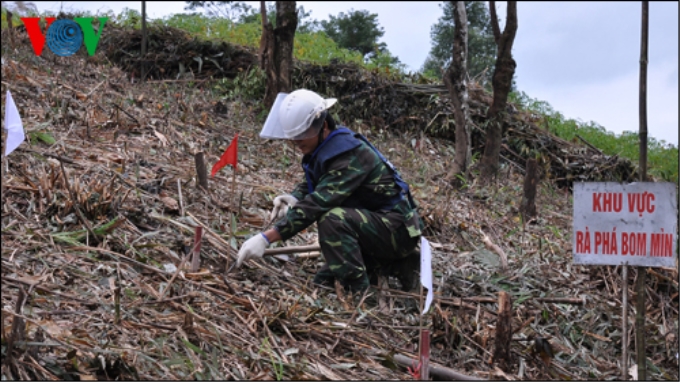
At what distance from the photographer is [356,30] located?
12.8 meters

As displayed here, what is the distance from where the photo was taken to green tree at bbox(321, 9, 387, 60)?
41.2ft

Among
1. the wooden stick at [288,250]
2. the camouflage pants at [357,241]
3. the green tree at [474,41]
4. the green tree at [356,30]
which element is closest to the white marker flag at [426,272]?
the camouflage pants at [357,241]

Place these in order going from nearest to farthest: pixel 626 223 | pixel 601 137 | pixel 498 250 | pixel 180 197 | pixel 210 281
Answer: pixel 626 223, pixel 210 281, pixel 180 197, pixel 498 250, pixel 601 137

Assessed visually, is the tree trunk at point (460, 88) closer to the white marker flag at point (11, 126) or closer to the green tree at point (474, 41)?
the white marker flag at point (11, 126)

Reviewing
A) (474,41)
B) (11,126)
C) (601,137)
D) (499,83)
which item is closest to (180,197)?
(11,126)

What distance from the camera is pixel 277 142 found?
727 centimetres

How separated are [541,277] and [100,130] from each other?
12.3 feet

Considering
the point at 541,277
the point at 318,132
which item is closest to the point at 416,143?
the point at 541,277

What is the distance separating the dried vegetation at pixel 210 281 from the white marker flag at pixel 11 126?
543mm

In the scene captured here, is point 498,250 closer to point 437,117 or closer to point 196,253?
point 196,253

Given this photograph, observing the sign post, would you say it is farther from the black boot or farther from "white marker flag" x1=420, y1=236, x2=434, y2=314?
the black boot

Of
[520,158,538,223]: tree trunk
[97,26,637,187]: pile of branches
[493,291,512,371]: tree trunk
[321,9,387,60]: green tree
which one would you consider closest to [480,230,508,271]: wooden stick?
[520,158,538,223]: tree trunk

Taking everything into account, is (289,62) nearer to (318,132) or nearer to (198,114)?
(198,114)

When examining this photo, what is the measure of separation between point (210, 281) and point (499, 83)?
4979 mm
